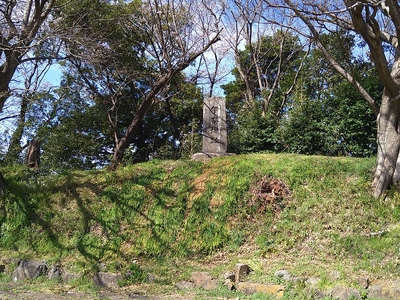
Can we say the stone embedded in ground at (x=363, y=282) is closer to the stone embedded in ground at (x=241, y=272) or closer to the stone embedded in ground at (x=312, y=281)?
the stone embedded in ground at (x=312, y=281)

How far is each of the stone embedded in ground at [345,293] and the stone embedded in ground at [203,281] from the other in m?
2.12

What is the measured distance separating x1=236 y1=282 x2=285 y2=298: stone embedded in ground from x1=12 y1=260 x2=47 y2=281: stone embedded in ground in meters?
4.24

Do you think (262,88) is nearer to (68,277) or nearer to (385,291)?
(68,277)

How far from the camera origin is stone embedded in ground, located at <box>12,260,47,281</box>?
8.80m

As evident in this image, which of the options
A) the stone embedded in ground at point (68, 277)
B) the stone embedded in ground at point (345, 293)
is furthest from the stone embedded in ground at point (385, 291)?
the stone embedded in ground at point (68, 277)

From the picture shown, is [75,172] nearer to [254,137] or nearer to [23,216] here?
[23,216]

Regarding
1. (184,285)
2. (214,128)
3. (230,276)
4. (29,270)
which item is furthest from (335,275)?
(214,128)

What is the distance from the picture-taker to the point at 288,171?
10.5m

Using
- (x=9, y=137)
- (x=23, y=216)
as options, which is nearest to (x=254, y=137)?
(x=23, y=216)

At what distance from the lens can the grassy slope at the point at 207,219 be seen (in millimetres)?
8391

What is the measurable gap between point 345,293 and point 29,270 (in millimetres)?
6321

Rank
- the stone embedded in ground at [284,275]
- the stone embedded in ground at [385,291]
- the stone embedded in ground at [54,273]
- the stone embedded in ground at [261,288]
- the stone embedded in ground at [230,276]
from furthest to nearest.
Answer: the stone embedded in ground at [54,273], the stone embedded in ground at [230,276], the stone embedded in ground at [284,275], the stone embedded in ground at [261,288], the stone embedded in ground at [385,291]

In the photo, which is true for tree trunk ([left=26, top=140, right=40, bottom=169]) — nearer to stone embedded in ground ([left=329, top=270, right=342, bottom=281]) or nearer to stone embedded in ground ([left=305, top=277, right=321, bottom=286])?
stone embedded in ground ([left=305, top=277, right=321, bottom=286])

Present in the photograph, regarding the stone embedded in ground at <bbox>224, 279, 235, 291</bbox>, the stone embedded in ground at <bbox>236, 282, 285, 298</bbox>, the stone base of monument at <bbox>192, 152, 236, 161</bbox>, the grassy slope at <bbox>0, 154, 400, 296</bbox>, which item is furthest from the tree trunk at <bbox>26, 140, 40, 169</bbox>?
the stone embedded in ground at <bbox>236, 282, 285, 298</bbox>
